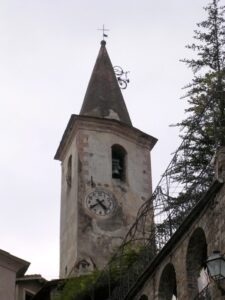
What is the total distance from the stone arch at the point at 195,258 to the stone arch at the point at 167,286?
1245 millimetres

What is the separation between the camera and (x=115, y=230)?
31969 millimetres

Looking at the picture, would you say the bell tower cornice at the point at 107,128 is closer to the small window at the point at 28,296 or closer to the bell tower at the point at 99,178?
the bell tower at the point at 99,178

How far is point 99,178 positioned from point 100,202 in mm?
972

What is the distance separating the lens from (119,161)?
1350 inches

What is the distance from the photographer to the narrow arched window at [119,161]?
110ft

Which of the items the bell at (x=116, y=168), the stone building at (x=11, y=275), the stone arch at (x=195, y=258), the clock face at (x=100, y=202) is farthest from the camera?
the bell at (x=116, y=168)

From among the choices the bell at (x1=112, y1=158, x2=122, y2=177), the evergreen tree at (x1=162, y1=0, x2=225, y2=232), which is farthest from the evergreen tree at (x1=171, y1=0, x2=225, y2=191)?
the bell at (x1=112, y1=158, x2=122, y2=177)

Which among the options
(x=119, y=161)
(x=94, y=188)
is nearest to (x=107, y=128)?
(x=119, y=161)

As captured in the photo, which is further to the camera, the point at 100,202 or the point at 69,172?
the point at 69,172

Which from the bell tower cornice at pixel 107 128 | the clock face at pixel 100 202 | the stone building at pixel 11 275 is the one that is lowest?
the stone building at pixel 11 275

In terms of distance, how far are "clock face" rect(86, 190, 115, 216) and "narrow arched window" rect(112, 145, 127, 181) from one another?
1.23 metres

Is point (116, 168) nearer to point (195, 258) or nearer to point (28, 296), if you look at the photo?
point (28, 296)

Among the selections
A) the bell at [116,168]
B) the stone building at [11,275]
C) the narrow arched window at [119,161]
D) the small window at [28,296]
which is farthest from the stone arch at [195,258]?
the narrow arched window at [119,161]

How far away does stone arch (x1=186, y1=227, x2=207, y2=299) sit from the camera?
1727 cm
